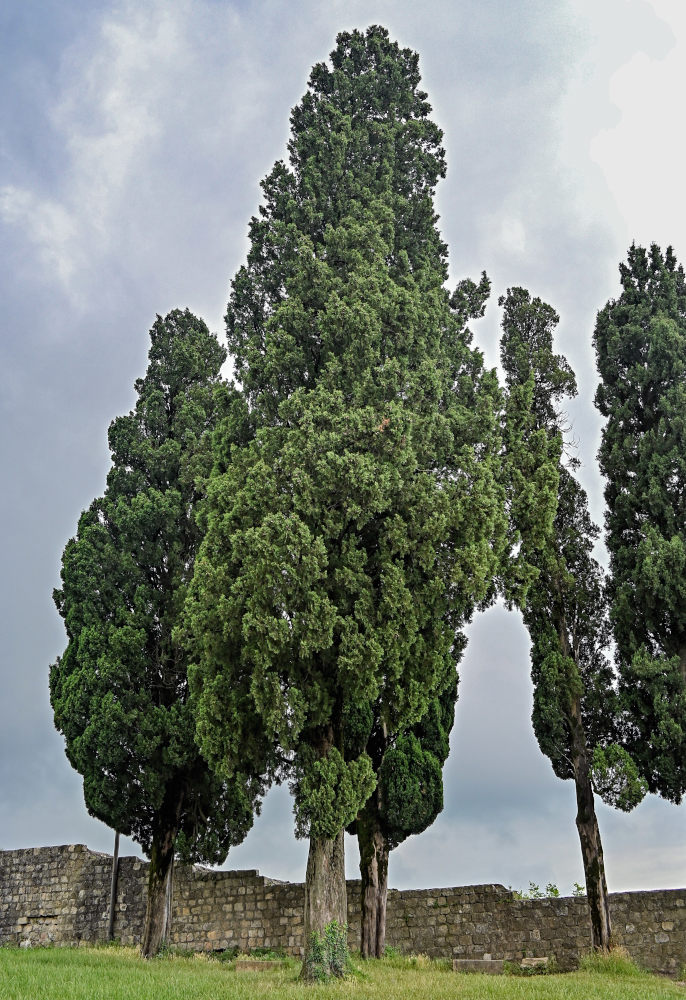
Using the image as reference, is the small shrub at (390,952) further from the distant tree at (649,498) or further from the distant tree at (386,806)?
the distant tree at (649,498)

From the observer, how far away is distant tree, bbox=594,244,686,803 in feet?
40.2

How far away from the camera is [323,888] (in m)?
8.75

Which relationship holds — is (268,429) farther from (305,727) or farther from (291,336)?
(305,727)

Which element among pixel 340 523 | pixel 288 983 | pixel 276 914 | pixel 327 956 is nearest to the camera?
pixel 288 983

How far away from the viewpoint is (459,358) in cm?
1257

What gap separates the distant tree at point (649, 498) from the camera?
1227 centimetres

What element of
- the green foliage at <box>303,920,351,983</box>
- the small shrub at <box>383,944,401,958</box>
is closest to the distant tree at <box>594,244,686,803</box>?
the small shrub at <box>383,944,401,958</box>

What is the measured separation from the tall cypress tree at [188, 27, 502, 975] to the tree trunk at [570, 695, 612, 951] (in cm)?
288

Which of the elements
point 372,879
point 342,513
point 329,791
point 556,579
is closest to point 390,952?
point 372,879

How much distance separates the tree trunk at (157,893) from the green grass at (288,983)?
143cm

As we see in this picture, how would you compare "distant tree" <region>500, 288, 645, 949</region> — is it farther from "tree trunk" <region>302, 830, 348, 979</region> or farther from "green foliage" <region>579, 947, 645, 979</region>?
"tree trunk" <region>302, 830, 348, 979</region>

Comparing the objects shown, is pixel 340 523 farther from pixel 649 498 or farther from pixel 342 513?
pixel 649 498

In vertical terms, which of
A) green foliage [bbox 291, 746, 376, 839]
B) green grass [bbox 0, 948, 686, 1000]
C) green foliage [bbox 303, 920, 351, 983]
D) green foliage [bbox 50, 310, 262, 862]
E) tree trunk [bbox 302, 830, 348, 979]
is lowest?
green grass [bbox 0, 948, 686, 1000]

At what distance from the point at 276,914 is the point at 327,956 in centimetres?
657
